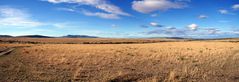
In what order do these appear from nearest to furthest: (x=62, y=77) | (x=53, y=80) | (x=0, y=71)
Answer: (x=53, y=80), (x=62, y=77), (x=0, y=71)

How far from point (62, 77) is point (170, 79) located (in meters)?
4.55

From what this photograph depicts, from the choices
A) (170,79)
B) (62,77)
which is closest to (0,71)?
(62,77)

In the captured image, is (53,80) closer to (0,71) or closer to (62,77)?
(62,77)

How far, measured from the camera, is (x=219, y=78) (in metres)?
11.2

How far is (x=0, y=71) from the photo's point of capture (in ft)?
41.0

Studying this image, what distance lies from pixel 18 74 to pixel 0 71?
4.43ft

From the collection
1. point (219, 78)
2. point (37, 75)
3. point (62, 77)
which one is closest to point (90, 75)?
point (62, 77)

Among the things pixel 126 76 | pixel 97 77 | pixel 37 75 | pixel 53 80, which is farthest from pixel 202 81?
pixel 37 75

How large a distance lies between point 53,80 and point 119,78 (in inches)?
107

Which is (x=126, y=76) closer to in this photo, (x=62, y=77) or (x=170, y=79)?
(x=170, y=79)

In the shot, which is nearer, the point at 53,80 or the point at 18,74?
the point at 53,80

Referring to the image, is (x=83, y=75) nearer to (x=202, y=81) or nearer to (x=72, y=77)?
(x=72, y=77)

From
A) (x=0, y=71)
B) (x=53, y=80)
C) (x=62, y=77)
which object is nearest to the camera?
(x=53, y=80)

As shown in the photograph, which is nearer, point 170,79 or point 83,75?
point 170,79
